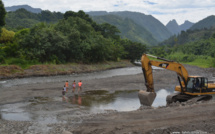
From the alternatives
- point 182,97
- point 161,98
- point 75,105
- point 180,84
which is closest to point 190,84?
point 180,84

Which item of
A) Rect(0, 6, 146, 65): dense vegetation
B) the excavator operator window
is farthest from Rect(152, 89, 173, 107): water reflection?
Rect(0, 6, 146, 65): dense vegetation

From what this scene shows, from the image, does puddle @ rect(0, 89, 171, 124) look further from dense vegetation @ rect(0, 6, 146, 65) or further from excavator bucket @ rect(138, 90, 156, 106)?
dense vegetation @ rect(0, 6, 146, 65)

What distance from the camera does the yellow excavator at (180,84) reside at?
53.3ft

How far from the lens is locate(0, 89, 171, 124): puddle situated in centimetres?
1503

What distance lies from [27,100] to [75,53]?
29291mm

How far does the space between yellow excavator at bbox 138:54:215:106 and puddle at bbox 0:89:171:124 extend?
5.57 feet

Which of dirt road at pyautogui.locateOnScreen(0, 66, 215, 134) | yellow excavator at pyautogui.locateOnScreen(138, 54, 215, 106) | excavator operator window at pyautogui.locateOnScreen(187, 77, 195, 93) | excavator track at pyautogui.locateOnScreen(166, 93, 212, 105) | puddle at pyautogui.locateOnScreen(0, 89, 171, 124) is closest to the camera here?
dirt road at pyautogui.locateOnScreen(0, 66, 215, 134)

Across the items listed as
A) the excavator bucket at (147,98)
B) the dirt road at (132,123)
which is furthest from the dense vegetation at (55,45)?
the excavator bucket at (147,98)

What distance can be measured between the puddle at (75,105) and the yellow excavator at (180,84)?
66.9 inches

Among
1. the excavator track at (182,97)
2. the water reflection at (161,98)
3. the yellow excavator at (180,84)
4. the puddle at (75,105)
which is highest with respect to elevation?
the yellow excavator at (180,84)

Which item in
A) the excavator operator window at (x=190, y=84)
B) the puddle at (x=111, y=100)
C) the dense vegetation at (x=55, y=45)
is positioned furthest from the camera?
the dense vegetation at (x=55, y=45)

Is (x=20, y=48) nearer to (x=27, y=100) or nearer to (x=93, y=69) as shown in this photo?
(x=93, y=69)

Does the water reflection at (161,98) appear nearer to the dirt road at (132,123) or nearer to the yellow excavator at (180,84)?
the yellow excavator at (180,84)

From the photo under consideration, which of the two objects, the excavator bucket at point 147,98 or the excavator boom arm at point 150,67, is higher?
the excavator boom arm at point 150,67
